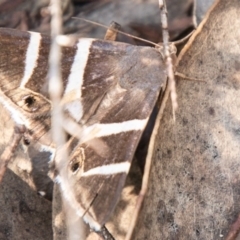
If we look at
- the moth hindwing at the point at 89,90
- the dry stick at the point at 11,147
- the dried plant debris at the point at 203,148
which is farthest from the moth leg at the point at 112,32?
the dry stick at the point at 11,147

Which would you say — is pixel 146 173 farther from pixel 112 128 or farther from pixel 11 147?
pixel 11 147

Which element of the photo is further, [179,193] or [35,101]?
[35,101]

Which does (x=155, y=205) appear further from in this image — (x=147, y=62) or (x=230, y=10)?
(x=230, y=10)

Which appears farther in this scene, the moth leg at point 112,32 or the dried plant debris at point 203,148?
the moth leg at point 112,32

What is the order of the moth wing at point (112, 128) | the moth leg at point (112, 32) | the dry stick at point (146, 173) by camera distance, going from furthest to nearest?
the moth leg at point (112, 32)
the moth wing at point (112, 128)
the dry stick at point (146, 173)

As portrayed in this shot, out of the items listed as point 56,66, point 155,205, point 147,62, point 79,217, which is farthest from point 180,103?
point 56,66

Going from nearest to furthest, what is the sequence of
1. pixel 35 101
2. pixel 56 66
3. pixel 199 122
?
pixel 56 66 < pixel 199 122 < pixel 35 101

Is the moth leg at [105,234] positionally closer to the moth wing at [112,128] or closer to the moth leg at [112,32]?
the moth wing at [112,128]
